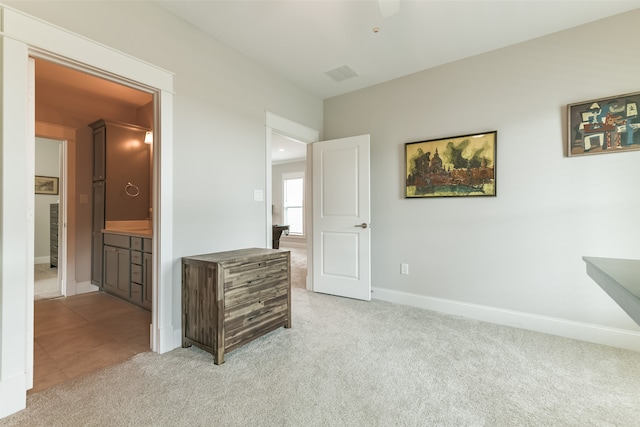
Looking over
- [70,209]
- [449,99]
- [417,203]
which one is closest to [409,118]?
[449,99]

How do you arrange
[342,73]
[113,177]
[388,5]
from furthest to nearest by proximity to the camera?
[113,177], [342,73], [388,5]

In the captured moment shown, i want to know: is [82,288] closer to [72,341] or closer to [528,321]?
[72,341]

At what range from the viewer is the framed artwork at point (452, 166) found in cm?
Result: 280

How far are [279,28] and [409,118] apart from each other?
5.73 ft

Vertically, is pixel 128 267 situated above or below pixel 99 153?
below

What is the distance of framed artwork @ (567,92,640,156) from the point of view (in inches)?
87.7

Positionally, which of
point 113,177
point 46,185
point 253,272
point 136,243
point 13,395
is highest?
point 46,185

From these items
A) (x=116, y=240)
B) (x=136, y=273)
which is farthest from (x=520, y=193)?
(x=116, y=240)

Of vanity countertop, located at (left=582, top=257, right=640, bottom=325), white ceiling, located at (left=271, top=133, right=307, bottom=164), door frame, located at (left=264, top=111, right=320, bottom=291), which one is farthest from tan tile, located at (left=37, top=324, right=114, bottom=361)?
white ceiling, located at (left=271, top=133, right=307, bottom=164)

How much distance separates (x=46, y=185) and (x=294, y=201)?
5.49 metres

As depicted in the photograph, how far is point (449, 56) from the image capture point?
9.52 ft

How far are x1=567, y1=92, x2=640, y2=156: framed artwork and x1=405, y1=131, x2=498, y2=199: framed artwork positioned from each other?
0.60 metres

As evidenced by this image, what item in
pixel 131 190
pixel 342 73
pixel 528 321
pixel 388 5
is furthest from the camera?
pixel 131 190

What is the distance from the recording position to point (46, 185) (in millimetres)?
5668
